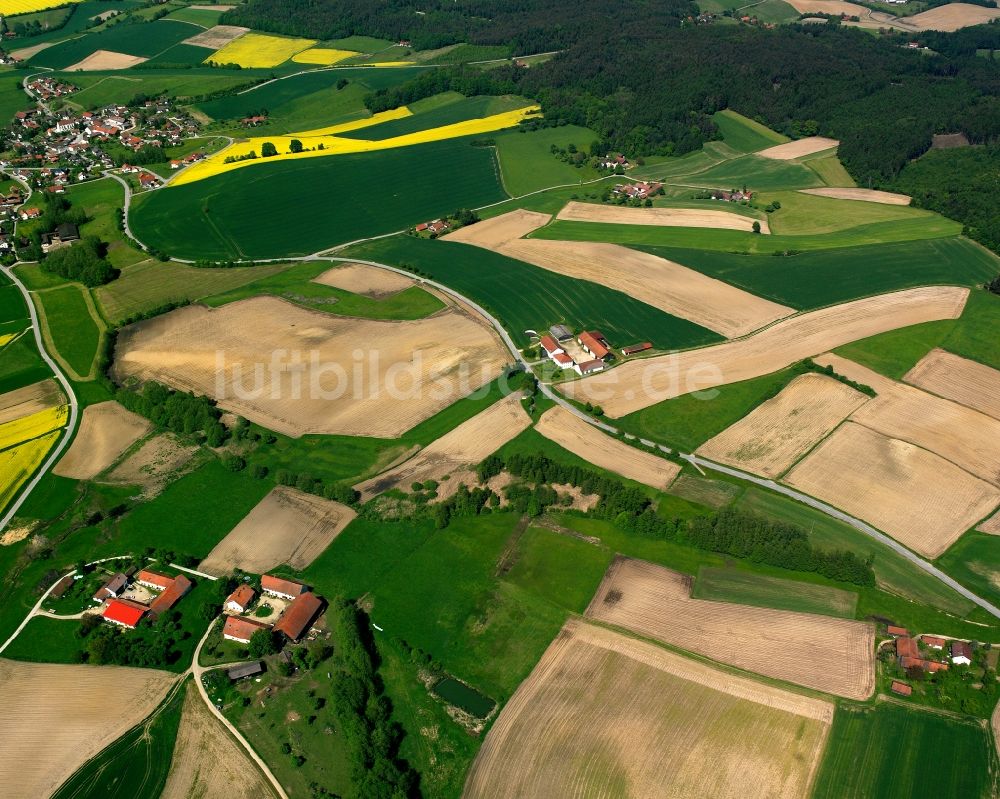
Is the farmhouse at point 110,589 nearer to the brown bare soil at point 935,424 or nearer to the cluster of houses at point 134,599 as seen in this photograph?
the cluster of houses at point 134,599

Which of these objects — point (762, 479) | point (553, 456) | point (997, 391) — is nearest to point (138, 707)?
point (553, 456)

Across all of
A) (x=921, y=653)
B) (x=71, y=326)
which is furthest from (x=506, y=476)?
(x=71, y=326)

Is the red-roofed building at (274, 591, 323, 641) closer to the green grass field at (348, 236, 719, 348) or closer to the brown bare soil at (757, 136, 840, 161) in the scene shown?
the green grass field at (348, 236, 719, 348)

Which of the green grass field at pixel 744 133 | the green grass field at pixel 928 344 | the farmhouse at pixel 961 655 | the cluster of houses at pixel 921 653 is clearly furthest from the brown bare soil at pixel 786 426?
the green grass field at pixel 744 133

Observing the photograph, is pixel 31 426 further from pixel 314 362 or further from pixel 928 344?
pixel 928 344

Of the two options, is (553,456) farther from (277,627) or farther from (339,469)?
(277,627)

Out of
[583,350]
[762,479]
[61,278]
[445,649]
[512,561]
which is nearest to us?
[445,649]
